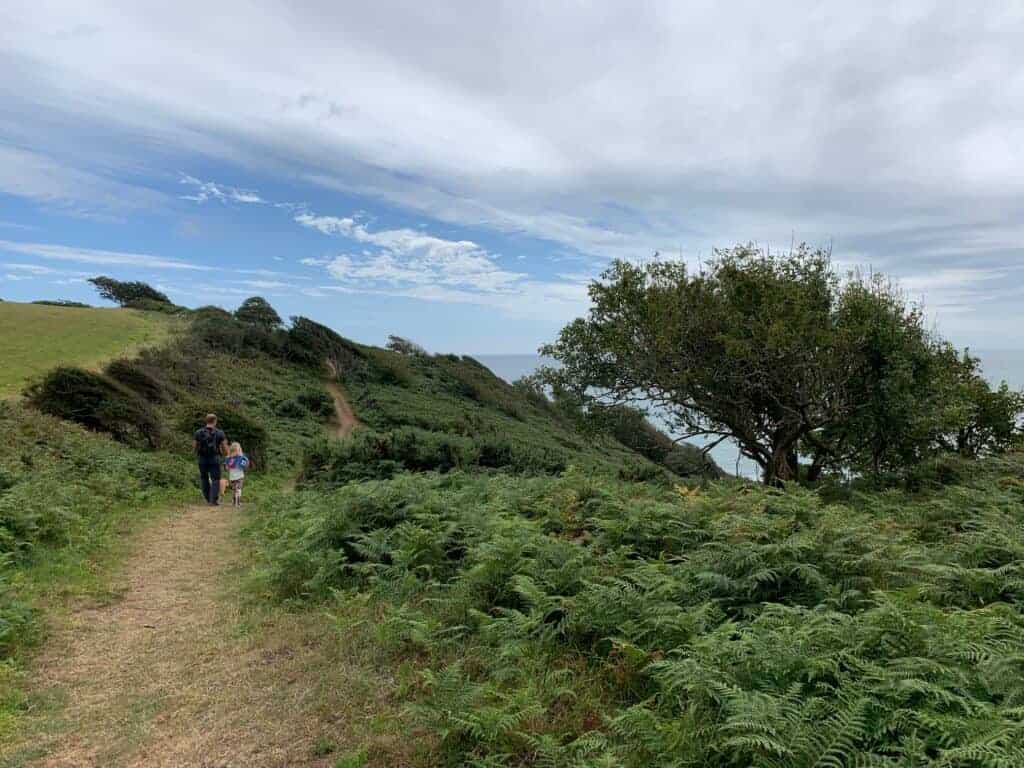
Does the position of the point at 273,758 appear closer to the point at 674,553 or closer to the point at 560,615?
the point at 560,615

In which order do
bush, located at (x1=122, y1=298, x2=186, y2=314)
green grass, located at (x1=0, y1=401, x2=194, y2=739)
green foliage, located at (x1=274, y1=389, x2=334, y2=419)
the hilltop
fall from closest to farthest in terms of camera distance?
the hilltop
green grass, located at (x1=0, y1=401, x2=194, y2=739)
green foliage, located at (x1=274, y1=389, x2=334, y2=419)
bush, located at (x1=122, y1=298, x2=186, y2=314)

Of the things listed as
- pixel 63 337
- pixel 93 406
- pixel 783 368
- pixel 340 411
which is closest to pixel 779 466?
pixel 783 368

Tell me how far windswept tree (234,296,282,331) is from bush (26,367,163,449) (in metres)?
37.8

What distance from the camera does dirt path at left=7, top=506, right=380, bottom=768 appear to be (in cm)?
434

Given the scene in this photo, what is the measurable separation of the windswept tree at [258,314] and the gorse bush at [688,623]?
53886mm

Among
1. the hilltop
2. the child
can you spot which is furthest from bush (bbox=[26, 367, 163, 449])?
the hilltop

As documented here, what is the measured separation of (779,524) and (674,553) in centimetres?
118

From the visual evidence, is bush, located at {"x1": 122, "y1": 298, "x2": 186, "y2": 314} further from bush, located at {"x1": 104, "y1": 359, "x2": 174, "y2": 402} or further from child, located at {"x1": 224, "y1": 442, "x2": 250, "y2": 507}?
child, located at {"x1": 224, "y1": 442, "x2": 250, "y2": 507}

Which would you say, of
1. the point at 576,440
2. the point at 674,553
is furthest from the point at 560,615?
the point at 576,440

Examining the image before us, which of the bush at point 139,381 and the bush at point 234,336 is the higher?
the bush at point 234,336

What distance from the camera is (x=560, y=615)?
19.2 feet

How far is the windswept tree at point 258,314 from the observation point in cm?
5872

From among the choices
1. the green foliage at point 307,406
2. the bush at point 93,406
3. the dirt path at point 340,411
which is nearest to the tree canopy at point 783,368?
the bush at point 93,406

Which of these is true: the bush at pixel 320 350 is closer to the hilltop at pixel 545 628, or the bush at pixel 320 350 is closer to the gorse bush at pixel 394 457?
the gorse bush at pixel 394 457
